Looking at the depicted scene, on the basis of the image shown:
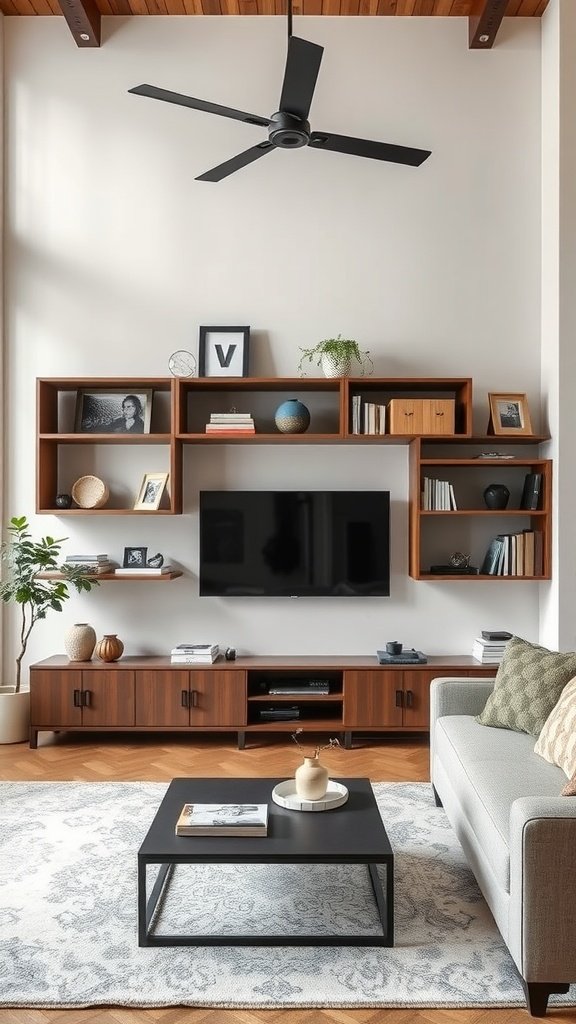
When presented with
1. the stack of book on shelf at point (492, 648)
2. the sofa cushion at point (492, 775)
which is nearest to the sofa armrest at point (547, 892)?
the sofa cushion at point (492, 775)

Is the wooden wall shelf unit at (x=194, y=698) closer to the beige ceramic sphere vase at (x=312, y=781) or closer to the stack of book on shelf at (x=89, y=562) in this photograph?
the stack of book on shelf at (x=89, y=562)

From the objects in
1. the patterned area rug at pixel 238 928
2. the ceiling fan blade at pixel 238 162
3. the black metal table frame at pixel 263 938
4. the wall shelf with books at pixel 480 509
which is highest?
the ceiling fan blade at pixel 238 162

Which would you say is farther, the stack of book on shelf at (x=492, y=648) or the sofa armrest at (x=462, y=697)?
the stack of book on shelf at (x=492, y=648)

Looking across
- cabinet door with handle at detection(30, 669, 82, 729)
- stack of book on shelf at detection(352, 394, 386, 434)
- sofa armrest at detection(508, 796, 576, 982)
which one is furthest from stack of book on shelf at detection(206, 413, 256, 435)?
sofa armrest at detection(508, 796, 576, 982)

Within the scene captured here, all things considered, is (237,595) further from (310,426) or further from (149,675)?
(310,426)

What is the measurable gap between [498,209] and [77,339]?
273 centimetres

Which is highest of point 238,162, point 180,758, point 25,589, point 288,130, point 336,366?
point 238,162

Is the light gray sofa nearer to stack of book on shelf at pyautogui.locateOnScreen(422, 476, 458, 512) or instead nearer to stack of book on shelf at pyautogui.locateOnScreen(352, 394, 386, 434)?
stack of book on shelf at pyautogui.locateOnScreen(422, 476, 458, 512)

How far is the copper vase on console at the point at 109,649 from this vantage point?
457 centimetres

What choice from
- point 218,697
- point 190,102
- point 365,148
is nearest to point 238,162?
point 190,102

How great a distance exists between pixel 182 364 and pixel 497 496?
2.04 meters

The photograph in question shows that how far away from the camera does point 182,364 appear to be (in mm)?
4770

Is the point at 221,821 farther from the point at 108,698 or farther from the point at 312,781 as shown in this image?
the point at 108,698

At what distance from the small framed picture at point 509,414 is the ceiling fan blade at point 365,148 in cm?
172
